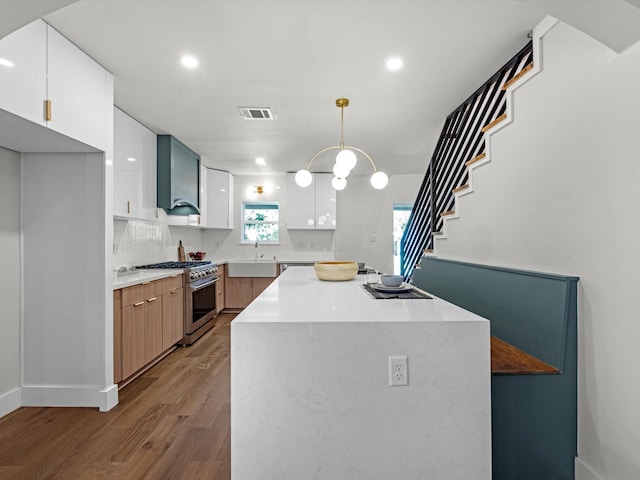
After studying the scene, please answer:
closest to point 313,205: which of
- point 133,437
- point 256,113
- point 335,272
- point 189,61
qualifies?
point 256,113

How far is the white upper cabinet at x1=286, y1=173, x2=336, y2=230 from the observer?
609 cm

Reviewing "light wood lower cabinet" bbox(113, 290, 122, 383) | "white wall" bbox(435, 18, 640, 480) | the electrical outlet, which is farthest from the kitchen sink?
the electrical outlet

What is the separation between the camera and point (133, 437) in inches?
87.8

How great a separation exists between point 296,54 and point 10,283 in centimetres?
254

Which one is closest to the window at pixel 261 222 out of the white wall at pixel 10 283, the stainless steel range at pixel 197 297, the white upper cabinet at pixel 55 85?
the stainless steel range at pixel 197 297

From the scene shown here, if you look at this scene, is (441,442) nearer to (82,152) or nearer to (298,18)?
(298,18)

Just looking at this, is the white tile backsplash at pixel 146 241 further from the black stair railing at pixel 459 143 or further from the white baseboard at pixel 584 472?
the white baseboard at pixel 584 472

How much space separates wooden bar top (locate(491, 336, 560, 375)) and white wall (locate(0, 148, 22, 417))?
310 centimetres

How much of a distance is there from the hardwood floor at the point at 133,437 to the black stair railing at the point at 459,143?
2.67 metres

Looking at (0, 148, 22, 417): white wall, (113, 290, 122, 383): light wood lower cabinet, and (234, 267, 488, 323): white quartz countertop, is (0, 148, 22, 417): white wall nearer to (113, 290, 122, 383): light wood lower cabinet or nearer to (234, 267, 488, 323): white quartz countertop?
(113, 290, 122, 383): light wood lower cabinet

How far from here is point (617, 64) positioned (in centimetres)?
151

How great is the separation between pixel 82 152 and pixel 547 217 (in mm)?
3045

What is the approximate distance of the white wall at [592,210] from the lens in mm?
1464

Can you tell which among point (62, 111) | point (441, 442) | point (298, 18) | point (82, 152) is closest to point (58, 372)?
point (82, 152)
